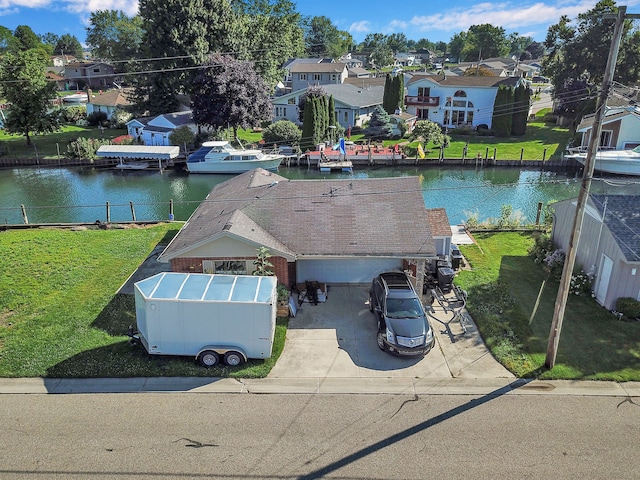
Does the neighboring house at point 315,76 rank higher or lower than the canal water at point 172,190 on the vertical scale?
higher

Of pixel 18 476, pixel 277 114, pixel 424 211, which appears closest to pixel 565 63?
pixel 277 114

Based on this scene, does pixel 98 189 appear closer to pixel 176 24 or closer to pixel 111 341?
pixel 176 24

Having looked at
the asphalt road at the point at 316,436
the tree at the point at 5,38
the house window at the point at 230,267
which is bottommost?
the asphalt road at the point at 316,436

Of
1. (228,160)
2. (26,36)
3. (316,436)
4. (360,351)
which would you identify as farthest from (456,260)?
(26,36)

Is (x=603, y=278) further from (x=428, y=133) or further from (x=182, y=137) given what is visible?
(x=182, y=137)

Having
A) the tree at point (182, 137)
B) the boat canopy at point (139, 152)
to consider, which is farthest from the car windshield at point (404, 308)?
the tree at point (182, 137)

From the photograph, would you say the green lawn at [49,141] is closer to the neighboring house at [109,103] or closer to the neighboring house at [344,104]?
the neighboring house at [109,103]
